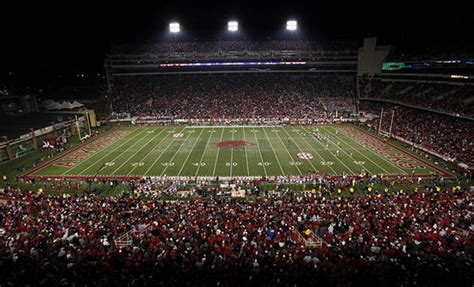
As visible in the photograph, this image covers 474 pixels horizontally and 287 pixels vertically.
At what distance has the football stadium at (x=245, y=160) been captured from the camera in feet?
33.7

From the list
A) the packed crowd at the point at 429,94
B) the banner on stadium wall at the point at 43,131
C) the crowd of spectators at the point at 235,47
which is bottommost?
the banner on stadium wall at the point at 43,131

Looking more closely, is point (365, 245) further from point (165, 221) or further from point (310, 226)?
point (165, 221)

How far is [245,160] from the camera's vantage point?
96.8ft

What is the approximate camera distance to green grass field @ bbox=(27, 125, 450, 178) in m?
26.8

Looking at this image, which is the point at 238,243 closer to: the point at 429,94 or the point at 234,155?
the point at 234,155

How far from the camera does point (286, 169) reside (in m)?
27.0

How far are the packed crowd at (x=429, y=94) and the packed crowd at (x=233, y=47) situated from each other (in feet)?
42.1

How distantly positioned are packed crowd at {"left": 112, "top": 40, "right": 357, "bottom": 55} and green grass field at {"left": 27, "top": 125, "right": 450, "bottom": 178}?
94.2 feet

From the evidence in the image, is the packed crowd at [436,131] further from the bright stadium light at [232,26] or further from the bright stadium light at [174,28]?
the bright stadium light at [174,28]

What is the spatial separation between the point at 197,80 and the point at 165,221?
54.4 metres

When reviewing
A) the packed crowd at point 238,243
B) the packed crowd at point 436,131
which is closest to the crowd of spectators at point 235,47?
the packed crowd at point 436,131

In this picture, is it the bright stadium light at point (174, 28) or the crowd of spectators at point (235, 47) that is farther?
the bright stadium light at point (174, 28)

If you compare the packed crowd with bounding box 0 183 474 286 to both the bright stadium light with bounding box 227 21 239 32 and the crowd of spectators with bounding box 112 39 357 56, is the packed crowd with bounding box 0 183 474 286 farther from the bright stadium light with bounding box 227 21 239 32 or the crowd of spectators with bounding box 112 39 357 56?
the bright stadium light with bounding box 227 21 239 32

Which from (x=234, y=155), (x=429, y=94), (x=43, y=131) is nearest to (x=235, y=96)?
(x=234, y=155)
